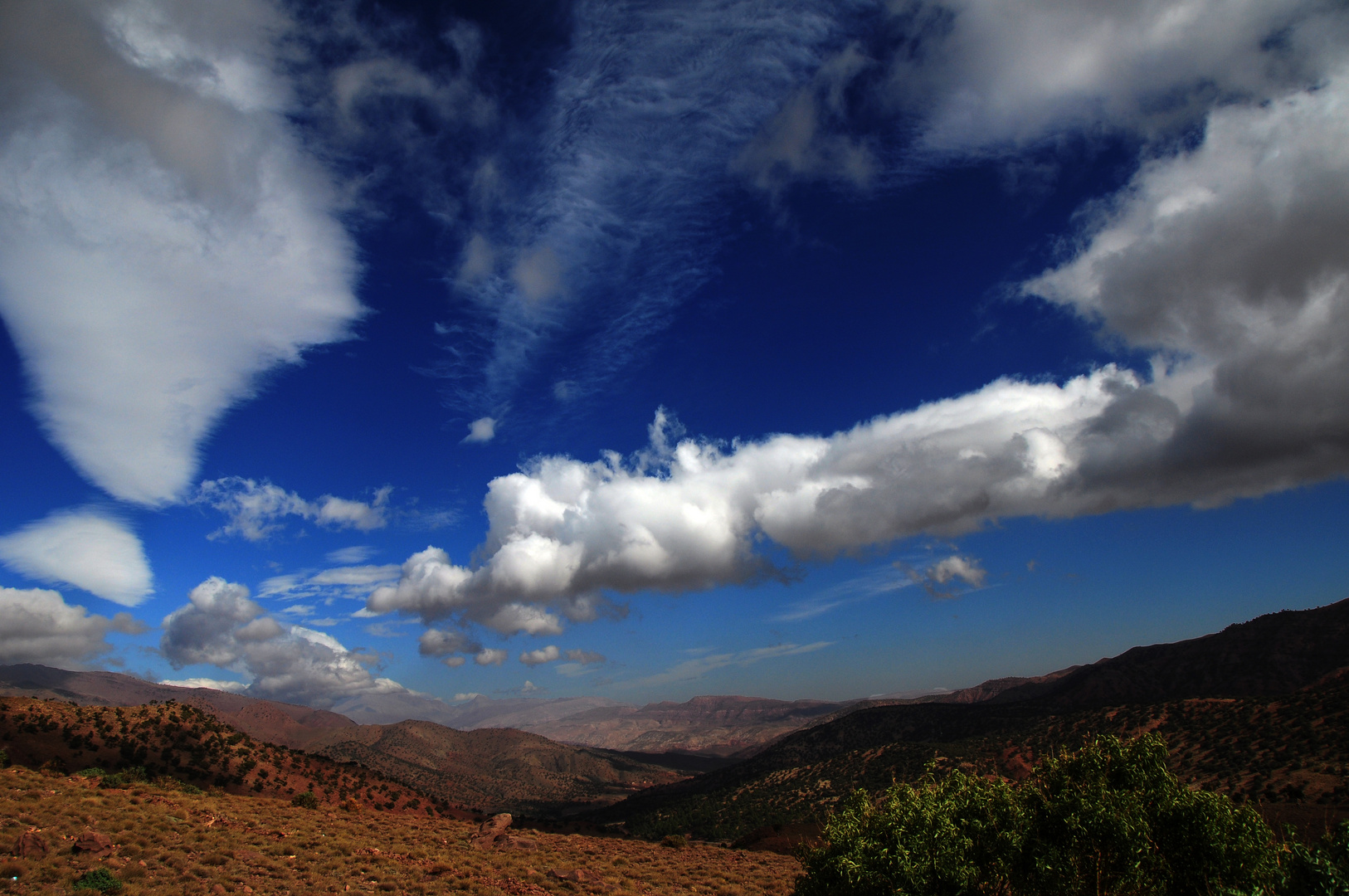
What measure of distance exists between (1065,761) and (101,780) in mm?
63708

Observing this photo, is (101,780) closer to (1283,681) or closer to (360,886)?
(360,886)

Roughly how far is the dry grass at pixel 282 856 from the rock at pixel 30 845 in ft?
1.17

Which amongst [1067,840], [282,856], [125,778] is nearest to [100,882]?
[282,856]

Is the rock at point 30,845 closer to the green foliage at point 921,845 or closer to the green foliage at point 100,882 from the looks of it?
the green foliage at point 100,882

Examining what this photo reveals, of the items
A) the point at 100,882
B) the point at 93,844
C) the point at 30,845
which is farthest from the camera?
the point at 93,844

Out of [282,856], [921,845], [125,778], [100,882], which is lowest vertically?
[282,856]

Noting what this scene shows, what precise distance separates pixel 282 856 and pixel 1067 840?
3795cm

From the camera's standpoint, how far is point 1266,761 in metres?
68.3

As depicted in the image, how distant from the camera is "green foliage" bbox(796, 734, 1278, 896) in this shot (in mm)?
18734

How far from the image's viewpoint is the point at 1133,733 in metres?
90.5

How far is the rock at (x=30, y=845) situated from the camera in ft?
80.7

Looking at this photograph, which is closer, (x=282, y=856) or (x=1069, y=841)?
(x=1069, y=841)

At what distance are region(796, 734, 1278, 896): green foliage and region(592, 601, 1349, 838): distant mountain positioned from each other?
82.9 feet

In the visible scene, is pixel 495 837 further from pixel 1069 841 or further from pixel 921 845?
pixel 1069 841
